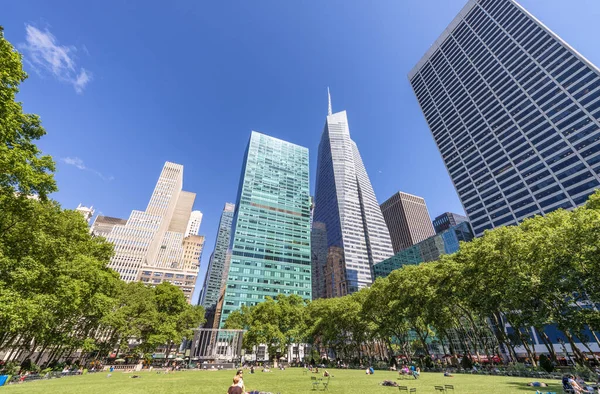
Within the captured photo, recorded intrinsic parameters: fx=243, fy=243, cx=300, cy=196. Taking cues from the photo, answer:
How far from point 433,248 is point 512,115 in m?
57.8

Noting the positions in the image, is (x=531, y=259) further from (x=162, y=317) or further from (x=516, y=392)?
(x=162, y=317)

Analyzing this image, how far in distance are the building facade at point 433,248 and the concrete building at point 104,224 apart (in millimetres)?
136311

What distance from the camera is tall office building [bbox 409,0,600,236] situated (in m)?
70.6

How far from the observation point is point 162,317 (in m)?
41.5

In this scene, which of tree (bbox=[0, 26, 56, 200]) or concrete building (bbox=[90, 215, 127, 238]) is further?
concrete building (bbox=[90, 215, 127, 238])

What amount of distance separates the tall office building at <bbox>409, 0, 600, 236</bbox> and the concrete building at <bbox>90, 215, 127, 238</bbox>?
167450 millimetres

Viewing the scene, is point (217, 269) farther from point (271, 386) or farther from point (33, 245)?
point (271, 386)

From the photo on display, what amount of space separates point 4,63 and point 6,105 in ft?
8.43

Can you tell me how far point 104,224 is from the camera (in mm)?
135875

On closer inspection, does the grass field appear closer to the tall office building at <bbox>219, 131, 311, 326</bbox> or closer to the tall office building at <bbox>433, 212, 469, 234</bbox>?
the tall office building at <bbox>219, 131, 311, 326</bbox>

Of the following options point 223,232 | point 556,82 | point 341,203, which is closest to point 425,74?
point 556,82

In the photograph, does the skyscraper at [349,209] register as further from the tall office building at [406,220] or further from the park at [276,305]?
the park at [276,305]

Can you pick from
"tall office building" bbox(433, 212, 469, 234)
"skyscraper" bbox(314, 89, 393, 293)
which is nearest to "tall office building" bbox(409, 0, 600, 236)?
"skyscraper" bbox(314, 89, 393, 293)

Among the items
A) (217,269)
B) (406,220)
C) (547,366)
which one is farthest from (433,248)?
(217,269)
